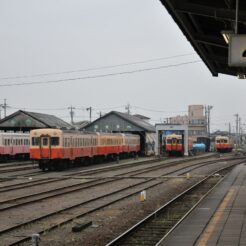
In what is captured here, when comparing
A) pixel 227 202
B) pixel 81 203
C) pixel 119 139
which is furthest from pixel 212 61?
pixel 119 139

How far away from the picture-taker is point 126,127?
233 ft

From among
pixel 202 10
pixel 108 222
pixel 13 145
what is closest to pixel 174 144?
pixel 13 145

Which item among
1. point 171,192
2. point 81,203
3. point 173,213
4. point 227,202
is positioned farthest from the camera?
point 171,192

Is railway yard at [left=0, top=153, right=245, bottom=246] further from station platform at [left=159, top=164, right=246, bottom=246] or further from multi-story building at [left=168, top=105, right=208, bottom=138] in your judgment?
multi-story building at [left=168, top=105, right=208, bottom=138]

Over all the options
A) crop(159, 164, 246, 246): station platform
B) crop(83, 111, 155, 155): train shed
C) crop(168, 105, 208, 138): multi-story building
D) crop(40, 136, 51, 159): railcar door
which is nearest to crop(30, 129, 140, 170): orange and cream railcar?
crop(40, 136, 51, 159): railcar door

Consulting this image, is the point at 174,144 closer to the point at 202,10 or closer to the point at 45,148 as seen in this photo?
the point at 45,148

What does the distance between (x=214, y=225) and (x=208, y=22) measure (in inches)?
210

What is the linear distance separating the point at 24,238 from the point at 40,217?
3075 millimetres

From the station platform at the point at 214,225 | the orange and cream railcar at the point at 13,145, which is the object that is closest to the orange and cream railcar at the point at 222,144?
the orange and cream railcar at the point at 13,145

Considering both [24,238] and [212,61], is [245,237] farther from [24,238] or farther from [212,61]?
[212,61]

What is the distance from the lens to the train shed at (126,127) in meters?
69.8

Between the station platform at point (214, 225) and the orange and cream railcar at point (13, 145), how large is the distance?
31.9 m

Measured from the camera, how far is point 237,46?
9984mm

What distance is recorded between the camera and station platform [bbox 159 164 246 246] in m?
9.70
